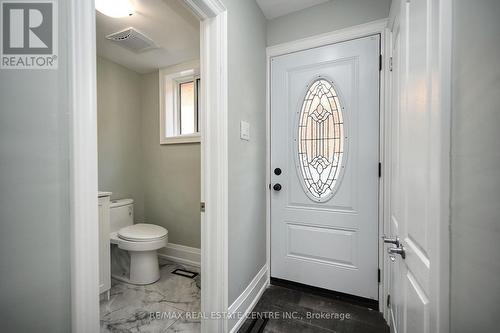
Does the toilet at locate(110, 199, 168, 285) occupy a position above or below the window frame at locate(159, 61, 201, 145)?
below

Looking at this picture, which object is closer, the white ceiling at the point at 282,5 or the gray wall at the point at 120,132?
the white ceiling at the point at 282,5

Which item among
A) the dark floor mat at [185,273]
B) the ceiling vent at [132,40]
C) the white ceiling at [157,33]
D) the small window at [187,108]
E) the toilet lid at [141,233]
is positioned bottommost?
the dark floor mat at [185,273]

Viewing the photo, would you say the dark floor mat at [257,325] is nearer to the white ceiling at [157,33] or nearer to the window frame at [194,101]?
the window frame at [194,101]

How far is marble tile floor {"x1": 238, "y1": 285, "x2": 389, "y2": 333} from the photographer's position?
1517 millimetres

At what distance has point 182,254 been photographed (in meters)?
2.63

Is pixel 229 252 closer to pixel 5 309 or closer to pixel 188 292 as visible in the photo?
pixel 188 292

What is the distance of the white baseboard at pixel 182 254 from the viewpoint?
2555mm

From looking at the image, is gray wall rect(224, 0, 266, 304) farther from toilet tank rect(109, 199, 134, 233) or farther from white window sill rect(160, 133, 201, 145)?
toilet tank rect(109, 199, 134, 233)

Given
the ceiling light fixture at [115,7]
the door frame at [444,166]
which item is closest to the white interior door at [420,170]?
the door frame at [444,166]

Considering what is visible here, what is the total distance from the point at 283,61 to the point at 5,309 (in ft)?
7.20

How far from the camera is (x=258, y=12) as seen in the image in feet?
6.16

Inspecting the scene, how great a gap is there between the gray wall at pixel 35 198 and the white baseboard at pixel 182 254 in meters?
2.05

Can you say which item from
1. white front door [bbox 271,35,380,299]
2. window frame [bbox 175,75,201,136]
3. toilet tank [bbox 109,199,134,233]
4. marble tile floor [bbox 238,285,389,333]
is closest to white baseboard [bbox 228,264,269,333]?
marble tile floor [bbox 238,285,389,333]

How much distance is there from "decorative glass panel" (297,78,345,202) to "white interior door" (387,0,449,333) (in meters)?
0.74
